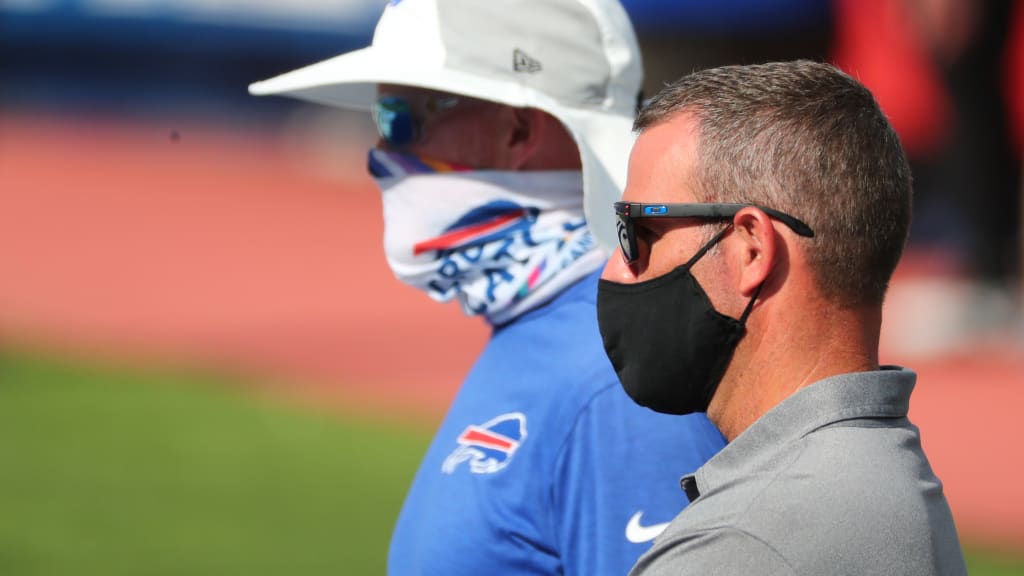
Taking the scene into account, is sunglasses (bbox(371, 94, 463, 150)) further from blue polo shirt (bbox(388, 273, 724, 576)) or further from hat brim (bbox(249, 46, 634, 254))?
blue polo shirt (bbox(388, 273, 724, 576))

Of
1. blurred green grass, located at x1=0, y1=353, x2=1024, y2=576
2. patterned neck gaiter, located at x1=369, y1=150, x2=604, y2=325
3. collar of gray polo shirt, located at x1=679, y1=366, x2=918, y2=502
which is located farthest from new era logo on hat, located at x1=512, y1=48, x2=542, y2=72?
blurred green grass, located at x1=0, y1=353, x2=1024, y2=576

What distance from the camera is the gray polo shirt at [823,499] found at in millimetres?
1769

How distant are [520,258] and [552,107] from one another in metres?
0.33

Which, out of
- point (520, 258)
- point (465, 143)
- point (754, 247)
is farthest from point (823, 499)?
point (465, 143)

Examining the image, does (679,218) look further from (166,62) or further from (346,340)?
(166,62)

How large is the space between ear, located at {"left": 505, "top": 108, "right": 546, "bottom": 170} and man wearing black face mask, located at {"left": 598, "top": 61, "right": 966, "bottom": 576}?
0.75 m

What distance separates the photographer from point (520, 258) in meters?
2.86

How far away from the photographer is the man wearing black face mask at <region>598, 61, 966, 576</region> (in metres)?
1.80

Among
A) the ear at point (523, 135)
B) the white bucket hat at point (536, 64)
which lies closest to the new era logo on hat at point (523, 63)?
the white bucket hat at point (536, 64)

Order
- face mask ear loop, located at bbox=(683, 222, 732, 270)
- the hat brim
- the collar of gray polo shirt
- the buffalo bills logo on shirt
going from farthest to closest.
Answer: the hat brim → the buffalo bills logo on shirt → face mask ear loop, located at bbox=(683, 222, 732, 270) → the collar of gray polo shirt

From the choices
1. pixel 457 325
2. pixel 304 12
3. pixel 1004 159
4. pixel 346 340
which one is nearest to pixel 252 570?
pixel 346 340

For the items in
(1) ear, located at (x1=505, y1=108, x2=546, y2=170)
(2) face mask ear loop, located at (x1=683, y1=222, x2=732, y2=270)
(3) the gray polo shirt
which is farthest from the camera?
(1) ear, located at (x1=505, y1=108, x2=546, y2=170)

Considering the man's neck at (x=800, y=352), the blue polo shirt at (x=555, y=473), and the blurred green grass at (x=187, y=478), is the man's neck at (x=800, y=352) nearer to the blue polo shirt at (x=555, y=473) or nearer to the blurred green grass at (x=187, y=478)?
the blue polo shirt at (x=555, y=473)

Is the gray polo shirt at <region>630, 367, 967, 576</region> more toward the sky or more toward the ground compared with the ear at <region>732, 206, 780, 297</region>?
more toward the ground
